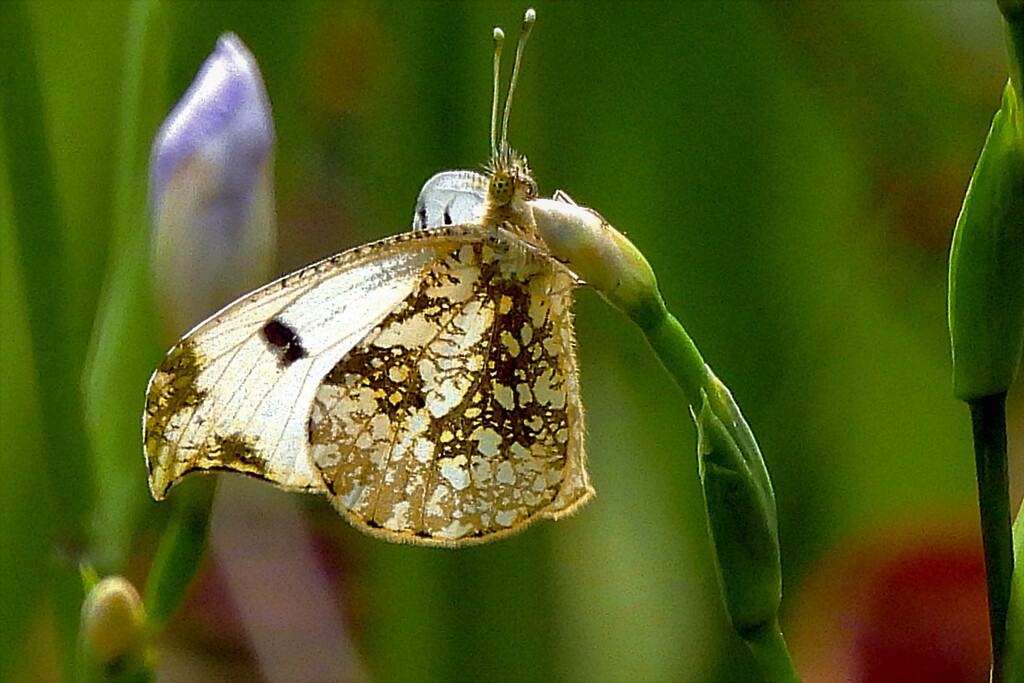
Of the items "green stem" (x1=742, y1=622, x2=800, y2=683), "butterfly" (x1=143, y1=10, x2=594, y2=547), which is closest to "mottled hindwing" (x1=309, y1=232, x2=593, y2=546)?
"butterfly" (x1=143, y1=10, x2=594, y2=547)

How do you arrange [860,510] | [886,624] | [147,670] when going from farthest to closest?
[860,510] < [886,624] < [147,670]

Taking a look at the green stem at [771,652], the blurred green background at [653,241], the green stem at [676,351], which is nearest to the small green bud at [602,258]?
the green stem at [676,351]

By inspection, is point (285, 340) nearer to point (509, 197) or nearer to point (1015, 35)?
point (509, 197)

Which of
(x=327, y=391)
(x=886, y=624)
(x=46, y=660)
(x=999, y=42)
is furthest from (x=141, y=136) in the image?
(x=999, y=42)

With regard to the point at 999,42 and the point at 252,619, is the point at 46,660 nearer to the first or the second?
the point at 252,619

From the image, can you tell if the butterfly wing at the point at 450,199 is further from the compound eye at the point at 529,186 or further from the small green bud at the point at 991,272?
the small green bud at the point at 991,272

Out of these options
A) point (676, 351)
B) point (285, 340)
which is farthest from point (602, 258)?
point (285, 340)
